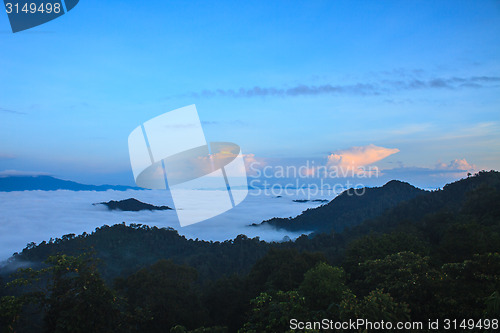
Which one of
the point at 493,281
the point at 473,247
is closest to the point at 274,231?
the point at 473,247

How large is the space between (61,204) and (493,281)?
12415 centimetres

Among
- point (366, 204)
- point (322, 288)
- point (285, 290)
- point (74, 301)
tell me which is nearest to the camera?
point (74, 301)

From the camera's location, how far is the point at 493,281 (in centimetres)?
1362

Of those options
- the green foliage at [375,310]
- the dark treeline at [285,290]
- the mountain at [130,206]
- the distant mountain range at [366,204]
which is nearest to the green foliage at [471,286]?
the dark treeline at [285,290]

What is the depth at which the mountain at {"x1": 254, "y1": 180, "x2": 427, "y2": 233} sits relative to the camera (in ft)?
410

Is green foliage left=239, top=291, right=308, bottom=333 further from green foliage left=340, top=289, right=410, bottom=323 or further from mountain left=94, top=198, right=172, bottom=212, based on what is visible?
mountain left=94, top=198, right=172, bottom=212

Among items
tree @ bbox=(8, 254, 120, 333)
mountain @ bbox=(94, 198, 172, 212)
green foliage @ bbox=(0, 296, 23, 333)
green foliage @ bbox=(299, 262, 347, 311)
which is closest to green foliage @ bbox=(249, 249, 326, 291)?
green foliage @ bbox=(299, 262, 347, 311)

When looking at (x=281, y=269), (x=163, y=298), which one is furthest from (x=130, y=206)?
(x=163, y=298)

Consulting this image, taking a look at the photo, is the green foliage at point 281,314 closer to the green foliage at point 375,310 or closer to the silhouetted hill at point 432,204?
the green foliage at point 375,310

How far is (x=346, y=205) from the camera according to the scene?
135375 mm

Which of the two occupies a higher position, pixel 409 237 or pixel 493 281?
pixel 493 281

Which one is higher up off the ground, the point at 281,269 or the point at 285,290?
the point at 281,269

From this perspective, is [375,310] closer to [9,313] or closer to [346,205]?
[9,313]

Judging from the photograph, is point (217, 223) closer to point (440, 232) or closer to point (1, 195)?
point (1, 195)
